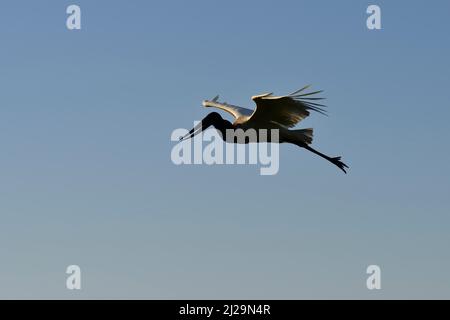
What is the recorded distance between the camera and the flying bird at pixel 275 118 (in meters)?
22.5

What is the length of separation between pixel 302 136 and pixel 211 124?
11.2ft

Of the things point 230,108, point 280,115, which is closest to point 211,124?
point 230,108

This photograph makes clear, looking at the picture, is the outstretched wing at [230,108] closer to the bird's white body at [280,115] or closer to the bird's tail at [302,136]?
the bird's white body at [280,115]

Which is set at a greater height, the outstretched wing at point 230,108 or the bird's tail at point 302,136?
the outstretched wing at point 230,108

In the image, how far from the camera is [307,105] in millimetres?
22531

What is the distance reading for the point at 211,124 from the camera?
2694cm

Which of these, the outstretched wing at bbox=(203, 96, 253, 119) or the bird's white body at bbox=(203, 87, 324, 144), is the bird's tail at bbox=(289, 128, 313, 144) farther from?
the outstretched wing at bbox=(203, 96, 253, 119)

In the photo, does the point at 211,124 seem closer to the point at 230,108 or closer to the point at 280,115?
the point at 230,108
